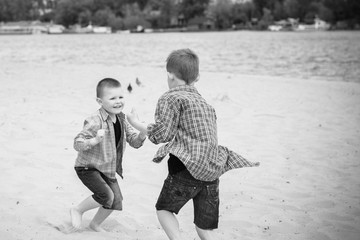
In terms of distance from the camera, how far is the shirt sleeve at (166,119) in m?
2.90

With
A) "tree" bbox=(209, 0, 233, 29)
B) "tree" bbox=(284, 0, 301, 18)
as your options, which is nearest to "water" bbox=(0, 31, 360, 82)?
"tree" bbox=(284, 0, 301, 18)

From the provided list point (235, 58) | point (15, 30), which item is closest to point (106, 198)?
point (235, 58)

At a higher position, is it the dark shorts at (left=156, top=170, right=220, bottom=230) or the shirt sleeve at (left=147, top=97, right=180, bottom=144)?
the shirt sleeve at (left=147, top=97, right=180, bottom=144)

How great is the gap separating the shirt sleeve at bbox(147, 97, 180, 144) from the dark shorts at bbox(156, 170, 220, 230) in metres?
0.26

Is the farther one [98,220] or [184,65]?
[98,220]

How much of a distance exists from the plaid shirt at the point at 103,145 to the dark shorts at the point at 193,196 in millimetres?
485

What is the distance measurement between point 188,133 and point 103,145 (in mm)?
677

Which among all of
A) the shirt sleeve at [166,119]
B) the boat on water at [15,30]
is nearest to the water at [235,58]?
the shirt sleeve at [166,119]

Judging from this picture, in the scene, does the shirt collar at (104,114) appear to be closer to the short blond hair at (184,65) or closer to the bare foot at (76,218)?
the short blond hair at (184,65)

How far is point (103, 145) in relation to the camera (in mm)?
3277

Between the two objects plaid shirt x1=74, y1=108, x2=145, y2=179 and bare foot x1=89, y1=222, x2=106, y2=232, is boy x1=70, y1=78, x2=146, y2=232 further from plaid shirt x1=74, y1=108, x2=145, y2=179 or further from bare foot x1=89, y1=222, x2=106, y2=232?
bare foot x1=89, y1=222, x2=106, y2=232

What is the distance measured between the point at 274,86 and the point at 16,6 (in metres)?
162

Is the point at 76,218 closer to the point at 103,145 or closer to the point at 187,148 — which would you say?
the point at 103,145

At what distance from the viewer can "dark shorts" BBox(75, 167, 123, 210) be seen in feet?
10.9
